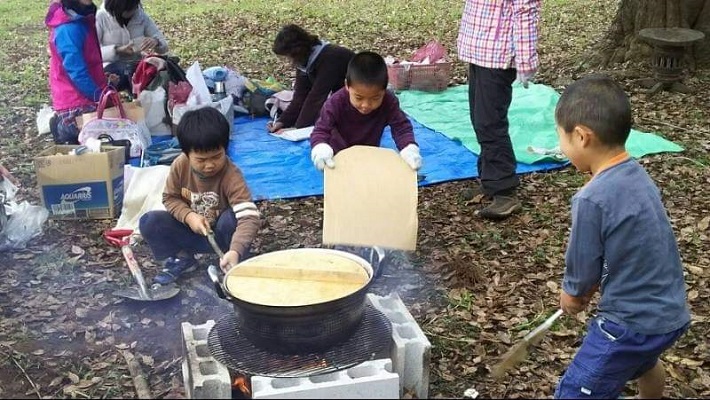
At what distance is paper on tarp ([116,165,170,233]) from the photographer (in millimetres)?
5168

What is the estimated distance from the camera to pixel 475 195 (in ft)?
18.1

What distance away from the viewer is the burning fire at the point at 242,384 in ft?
9.87

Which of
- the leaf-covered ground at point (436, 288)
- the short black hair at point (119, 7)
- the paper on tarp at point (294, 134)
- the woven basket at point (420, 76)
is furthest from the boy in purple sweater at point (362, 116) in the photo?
the woven basket at point (420, 76)

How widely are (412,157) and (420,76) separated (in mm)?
4359

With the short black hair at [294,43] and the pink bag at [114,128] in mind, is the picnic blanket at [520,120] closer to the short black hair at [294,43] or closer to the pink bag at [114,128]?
the short black hair at [294,43]

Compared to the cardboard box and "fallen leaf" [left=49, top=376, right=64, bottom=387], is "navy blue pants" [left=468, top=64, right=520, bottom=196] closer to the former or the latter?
the cardboard box

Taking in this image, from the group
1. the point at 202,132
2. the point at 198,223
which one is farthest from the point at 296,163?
the point at 202,132

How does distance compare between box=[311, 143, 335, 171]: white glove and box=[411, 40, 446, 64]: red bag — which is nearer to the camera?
box=[311, 143, 335, 171]: white glove

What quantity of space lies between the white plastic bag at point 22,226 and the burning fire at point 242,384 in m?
2.42

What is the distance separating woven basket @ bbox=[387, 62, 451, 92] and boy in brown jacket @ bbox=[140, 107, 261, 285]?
13.8 feet

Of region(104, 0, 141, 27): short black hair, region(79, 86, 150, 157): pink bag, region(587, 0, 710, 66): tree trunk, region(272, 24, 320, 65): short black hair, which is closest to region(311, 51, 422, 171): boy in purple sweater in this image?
region(272, 24, 320, 65): short black hair

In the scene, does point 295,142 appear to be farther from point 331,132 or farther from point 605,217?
point 605,217

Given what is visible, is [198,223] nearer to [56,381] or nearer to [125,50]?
[56,381]

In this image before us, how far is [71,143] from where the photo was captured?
19.7 ft
